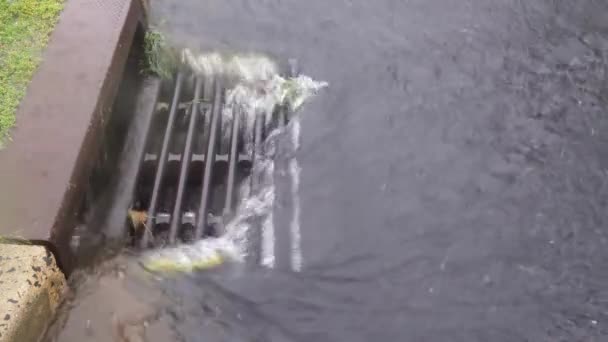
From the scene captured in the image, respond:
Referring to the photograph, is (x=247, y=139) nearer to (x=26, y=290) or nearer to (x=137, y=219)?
(x=137, y=219)

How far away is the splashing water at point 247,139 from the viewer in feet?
13.3

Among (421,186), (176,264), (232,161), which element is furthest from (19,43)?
(421,186)

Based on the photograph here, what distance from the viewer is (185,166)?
4484 millimetres

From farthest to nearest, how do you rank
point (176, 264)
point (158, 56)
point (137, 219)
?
1. point (158, 56)
2. point (137, 219)
3. point (176, 264)

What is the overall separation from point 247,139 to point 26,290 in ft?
6.85

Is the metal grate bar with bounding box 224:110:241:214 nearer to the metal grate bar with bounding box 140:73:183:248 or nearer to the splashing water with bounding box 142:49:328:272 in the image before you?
the splashing water with bounding box 142:49:328:272

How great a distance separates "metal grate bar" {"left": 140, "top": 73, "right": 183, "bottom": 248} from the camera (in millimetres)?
4133

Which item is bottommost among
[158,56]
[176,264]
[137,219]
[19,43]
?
[176,264]

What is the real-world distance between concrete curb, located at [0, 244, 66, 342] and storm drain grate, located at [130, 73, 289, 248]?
0.76 meters

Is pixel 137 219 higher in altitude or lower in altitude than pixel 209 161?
lower

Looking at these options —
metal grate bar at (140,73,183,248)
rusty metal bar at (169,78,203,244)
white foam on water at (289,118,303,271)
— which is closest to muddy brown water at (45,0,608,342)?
white foam on water at (289,118,303,271)

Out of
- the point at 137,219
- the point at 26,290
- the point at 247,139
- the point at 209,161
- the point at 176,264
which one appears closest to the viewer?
the point at 26,290

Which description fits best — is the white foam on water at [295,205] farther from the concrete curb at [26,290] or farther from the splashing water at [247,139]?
the concrete curb at [26,290]

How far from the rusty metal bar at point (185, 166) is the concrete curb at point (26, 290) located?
2.88 ft
